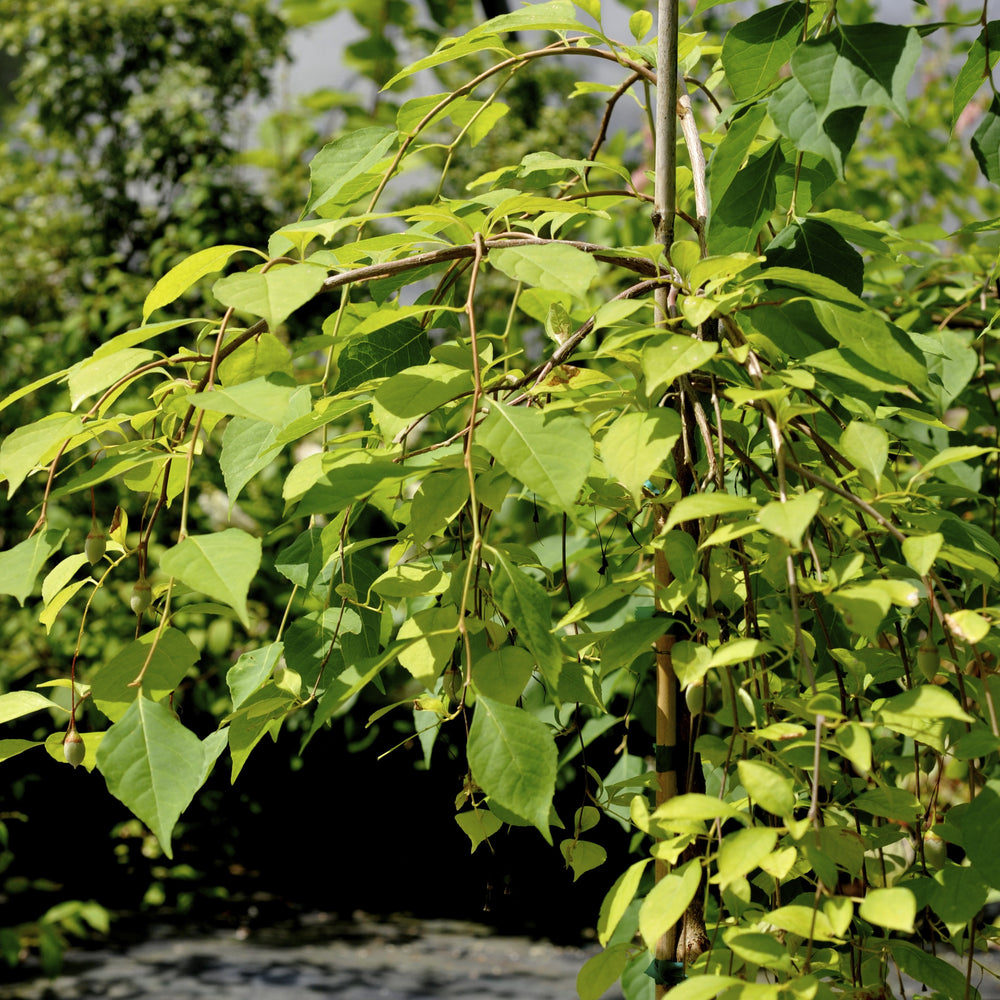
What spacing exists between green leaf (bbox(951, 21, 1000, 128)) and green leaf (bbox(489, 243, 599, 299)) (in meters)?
0.34

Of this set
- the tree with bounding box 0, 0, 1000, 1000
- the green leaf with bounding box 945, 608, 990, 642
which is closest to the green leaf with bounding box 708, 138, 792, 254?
the tree with bounding box 0, 0, 1000, 1000

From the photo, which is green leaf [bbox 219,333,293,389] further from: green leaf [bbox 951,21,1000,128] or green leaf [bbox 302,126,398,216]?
green leaf [bbox 951,21,1000,128]

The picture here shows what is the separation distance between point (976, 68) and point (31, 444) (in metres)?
0.67

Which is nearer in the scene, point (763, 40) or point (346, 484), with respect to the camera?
point (346, 484)

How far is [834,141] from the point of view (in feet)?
1.83

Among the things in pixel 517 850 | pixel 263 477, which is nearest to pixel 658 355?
pixel 263 477

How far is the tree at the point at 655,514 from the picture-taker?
48cm

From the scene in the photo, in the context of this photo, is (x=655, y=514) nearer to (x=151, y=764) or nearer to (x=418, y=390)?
(x=418, y=390)

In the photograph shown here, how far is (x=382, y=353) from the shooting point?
72cm

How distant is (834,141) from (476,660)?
34 cm

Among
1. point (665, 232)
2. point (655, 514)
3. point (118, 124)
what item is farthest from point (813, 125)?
point (118, 124)

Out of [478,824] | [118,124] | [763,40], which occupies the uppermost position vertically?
[118,124]

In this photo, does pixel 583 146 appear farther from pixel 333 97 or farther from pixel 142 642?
pixel 142 642

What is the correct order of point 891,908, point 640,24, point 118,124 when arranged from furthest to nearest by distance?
point 118,124
point 640,24
point 891,908
